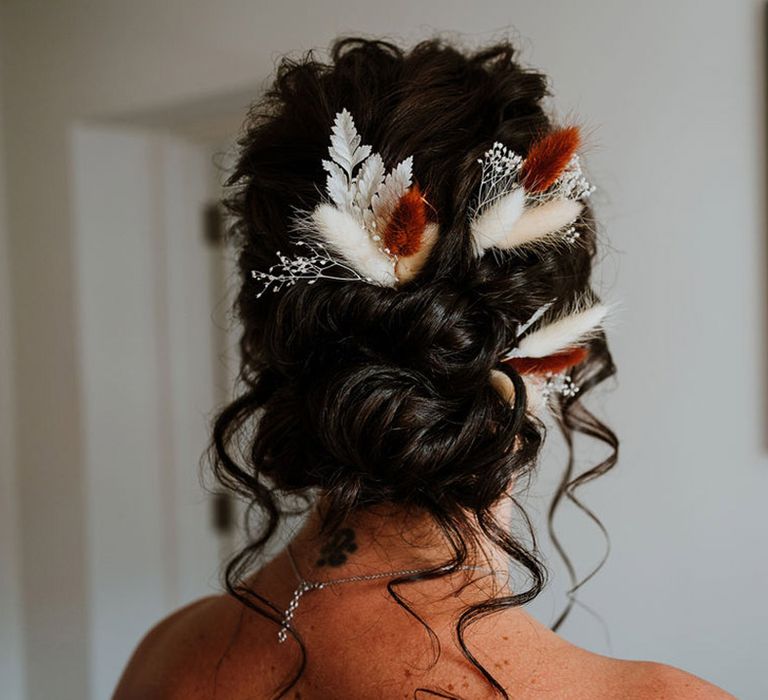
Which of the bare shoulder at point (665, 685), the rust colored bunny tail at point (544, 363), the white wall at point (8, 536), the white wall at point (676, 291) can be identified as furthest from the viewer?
the white wall at point (8, 536)

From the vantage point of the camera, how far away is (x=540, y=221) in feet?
2.74

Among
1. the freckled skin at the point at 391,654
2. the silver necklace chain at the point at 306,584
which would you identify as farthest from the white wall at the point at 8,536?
the silver necklace chain at the point at 306,584

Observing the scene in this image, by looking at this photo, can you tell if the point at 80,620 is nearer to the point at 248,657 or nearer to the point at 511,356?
the point at 248,657

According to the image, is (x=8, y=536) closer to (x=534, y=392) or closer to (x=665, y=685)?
(x=534, y=392)

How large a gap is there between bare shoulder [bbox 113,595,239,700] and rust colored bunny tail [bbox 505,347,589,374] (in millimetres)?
424

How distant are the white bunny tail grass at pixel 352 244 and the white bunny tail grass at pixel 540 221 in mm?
109

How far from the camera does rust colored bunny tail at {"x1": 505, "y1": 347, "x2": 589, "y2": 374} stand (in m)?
0.89

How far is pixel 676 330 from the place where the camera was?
1444mm

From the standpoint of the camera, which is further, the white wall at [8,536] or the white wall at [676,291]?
the white wall at [8,536]

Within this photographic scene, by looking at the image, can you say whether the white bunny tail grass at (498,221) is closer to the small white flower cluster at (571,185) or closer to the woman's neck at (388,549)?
the small white flower cluster at (571,185)

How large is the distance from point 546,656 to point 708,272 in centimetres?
80

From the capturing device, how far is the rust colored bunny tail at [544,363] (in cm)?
89

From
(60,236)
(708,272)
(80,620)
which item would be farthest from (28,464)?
(708,272)

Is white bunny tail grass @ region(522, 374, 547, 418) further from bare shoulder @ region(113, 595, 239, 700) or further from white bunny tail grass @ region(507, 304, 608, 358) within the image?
bare shoulder @ region(113, 595, 239, 700)
